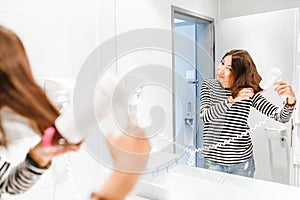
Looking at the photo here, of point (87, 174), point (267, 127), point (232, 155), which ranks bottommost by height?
point (87, 174)

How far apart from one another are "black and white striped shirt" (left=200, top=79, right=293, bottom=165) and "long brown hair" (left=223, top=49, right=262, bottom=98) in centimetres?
3

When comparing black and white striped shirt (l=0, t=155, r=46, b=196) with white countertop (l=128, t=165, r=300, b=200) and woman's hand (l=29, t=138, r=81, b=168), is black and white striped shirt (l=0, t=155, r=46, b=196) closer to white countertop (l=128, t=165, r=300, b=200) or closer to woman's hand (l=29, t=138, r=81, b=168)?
woman's hand (l=29, t=138, r=81, b=168)

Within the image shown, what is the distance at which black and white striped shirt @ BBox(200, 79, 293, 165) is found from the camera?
862 mm

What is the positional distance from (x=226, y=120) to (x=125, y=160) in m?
0.40

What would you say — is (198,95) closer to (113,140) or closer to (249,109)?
(249,109)

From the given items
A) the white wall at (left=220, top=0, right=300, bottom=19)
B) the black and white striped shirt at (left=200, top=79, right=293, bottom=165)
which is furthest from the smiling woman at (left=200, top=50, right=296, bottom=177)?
the white wall at (left=220, top=0, right=300, bottom=19)

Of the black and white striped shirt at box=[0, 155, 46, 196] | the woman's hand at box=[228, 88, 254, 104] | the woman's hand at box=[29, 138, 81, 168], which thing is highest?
the woman's hand at box=[228, 88, 254, 104]

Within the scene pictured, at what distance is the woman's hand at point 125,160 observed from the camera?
27.7 inches

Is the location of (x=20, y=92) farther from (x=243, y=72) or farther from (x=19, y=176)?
(x=243, y=72)

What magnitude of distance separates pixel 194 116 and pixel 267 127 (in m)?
0.25

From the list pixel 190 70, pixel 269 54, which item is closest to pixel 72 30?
pixel 190 70

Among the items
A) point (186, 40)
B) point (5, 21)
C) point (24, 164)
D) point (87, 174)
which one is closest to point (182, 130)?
point (186, 40)

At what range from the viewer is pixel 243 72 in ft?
2.87

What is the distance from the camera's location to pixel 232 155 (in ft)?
3.05
